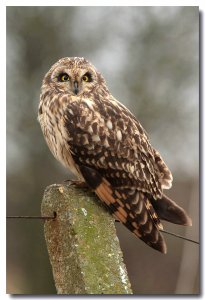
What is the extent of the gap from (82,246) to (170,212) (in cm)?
76

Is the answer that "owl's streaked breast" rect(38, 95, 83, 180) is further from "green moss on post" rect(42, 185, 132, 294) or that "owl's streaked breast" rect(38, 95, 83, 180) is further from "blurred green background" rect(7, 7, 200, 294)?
"blurred green background" rect(7, 7, 200, 294)

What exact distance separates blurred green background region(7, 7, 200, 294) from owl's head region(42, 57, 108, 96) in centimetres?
70

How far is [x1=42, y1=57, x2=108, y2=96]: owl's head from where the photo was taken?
317 cm

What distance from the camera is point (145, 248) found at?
5305 mm

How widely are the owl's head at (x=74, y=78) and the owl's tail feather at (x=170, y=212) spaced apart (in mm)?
637

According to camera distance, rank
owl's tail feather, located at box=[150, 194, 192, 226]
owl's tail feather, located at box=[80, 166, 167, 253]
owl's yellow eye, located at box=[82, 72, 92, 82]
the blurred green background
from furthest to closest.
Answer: the blurred green background → owl's yellow eye, located at box=[82, 72, 92, 82] → owl's tail feather, located at box=[150, 194, 192, 226] → owl's tail feather, located at box=[80, 166, 167, 253]

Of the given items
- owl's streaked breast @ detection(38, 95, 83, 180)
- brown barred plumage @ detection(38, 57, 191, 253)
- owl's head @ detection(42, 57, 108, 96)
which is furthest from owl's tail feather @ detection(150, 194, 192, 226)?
owl's head @ detection(42, 57, 108, 96)

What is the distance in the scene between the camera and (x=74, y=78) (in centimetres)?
318

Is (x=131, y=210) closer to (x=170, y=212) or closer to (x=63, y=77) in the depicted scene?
(x=170, y=212)

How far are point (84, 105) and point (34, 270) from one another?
288 centimetres

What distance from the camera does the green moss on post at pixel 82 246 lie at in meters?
2.49

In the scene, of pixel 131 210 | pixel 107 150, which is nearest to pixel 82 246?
pixel 131 210

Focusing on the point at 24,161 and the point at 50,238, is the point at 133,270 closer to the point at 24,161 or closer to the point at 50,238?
the point at 24,161

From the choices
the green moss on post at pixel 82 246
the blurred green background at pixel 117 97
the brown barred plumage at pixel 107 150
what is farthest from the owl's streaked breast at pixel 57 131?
the blurred green background at pixel 117 97
